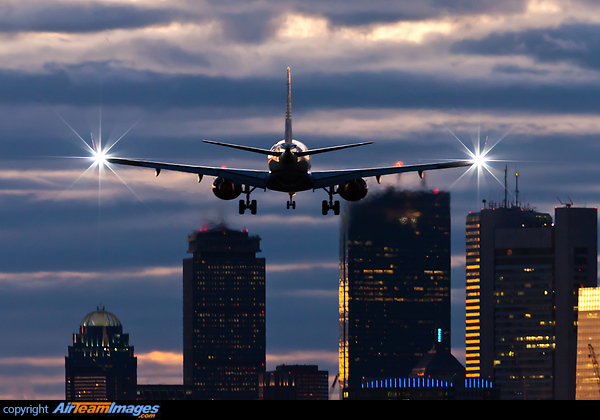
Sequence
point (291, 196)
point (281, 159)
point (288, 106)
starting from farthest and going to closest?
point (288, 106)
point (291, 196)
point (281, 159)

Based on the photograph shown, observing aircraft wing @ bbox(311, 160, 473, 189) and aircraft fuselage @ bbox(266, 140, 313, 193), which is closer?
aircraft fuselage @ bbox(266, 140, 313, 193)

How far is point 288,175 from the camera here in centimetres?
15012

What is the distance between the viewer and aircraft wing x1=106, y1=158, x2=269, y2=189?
156m

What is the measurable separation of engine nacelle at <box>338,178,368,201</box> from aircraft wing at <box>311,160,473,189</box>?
2.27 feet

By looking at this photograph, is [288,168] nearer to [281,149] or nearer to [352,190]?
[281,149]

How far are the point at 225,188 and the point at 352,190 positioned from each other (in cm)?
1476

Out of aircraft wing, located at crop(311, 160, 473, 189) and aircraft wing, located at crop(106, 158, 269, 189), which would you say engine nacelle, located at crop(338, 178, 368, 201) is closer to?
aircraft wing, located at crop(311, 160, 473, 189)

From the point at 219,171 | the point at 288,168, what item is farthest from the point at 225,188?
the point at 288,168

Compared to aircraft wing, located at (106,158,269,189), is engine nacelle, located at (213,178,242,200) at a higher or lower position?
lower

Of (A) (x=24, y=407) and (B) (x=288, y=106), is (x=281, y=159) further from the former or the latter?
(A) (x=24, y=407)

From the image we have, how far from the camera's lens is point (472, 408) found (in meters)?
93.1

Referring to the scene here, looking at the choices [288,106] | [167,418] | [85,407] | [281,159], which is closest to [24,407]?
[85,407]

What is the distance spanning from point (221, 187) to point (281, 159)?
11.9 meters

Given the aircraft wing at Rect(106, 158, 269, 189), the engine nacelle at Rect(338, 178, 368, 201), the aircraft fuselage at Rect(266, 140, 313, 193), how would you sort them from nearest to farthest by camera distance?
the aircraft fuselage at Rect(266, 140, 313, 193), the aircraft wing at Rect(106, 158, 269, 189), the engine nacelle at Rect(338, 178, 368, 201)
